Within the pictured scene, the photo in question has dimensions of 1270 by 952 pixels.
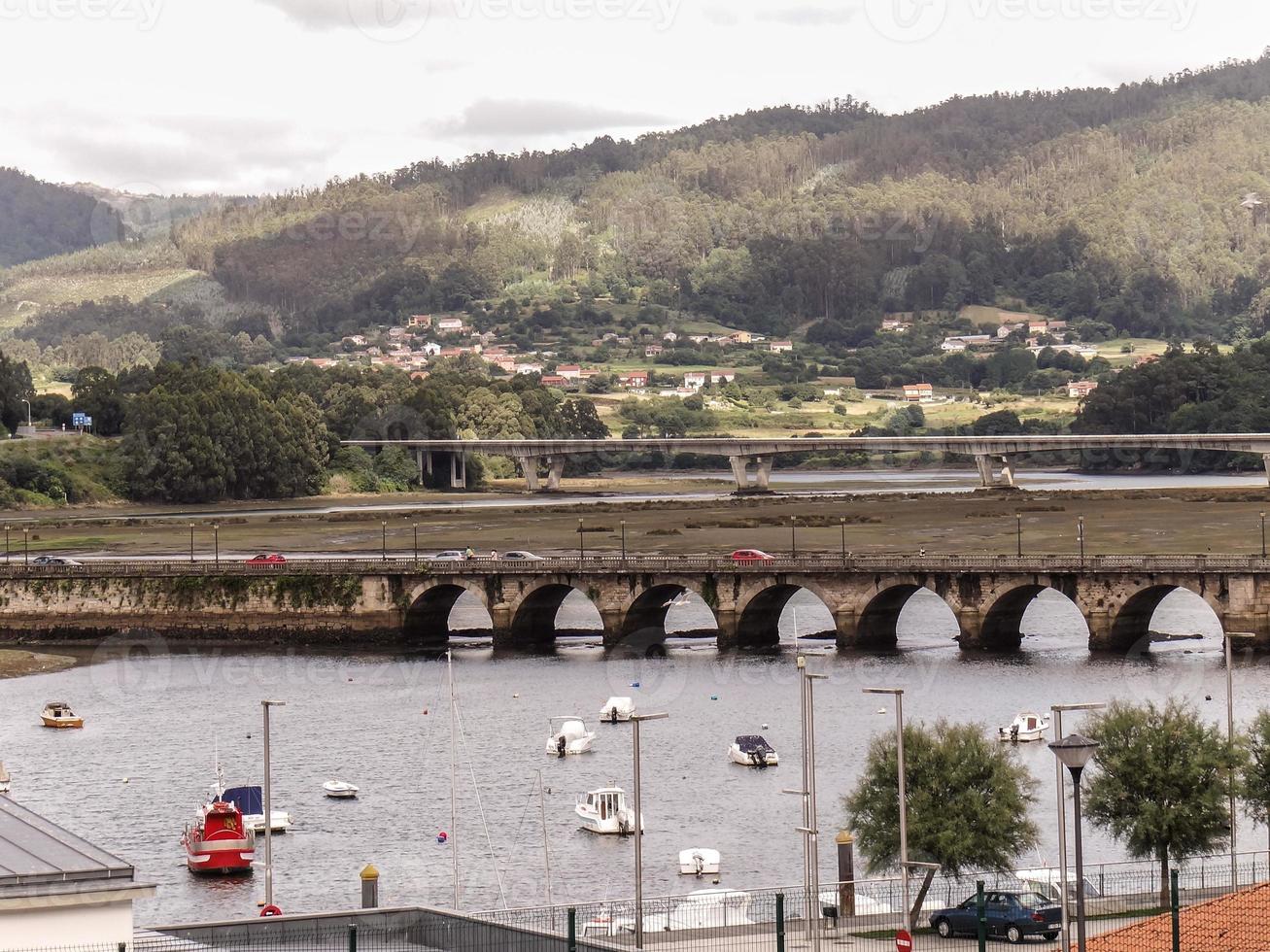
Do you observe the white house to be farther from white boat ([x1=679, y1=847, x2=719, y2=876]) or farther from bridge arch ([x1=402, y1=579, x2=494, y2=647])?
bridge arch ([x1=402, y1=579, x2=494, y2=647])

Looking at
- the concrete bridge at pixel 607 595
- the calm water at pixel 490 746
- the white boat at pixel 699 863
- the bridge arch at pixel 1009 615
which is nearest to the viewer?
the white boat at pixel 699 863

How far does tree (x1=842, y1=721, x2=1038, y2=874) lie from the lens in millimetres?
57812

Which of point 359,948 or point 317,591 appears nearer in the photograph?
point 359,948

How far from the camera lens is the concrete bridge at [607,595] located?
117 m

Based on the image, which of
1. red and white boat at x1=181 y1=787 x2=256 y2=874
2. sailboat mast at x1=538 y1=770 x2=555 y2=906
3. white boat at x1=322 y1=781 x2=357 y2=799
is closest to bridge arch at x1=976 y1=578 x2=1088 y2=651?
sailboat mast at x1=538 y1=770 x2=555 y2=906

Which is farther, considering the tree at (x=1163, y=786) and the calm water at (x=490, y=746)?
the calm water at (x=490, y=746)

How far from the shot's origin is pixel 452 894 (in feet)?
211

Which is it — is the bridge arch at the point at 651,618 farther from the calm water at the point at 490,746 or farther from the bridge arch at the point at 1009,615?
the bridge arch at the point at 1009,615

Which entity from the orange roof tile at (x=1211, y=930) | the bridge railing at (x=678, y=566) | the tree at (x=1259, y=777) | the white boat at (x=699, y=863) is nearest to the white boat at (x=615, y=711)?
the bridge railing at (x=678, y=566)

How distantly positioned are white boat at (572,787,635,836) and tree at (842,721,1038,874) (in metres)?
15.5

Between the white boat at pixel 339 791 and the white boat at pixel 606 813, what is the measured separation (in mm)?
8674

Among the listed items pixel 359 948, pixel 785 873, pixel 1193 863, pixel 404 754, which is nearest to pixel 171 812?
pixel 404 754

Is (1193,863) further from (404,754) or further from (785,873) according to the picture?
(404,754)

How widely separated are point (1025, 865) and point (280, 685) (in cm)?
5647
